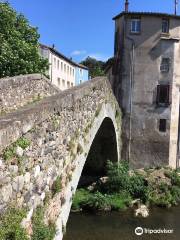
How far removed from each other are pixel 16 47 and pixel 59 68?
26577 mm

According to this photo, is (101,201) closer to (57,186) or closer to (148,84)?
(148,84)

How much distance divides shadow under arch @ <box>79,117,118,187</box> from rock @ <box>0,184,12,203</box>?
21.0 m

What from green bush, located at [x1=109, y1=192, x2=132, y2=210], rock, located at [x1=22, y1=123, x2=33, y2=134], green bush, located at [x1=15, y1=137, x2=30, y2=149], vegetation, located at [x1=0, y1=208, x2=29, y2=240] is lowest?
green bush, located at [x1=109, y1=192, x2=132, y2=210]

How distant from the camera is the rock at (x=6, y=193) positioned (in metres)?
5.24

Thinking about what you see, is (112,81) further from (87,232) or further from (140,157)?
(87,232)

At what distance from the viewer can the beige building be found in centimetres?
4328

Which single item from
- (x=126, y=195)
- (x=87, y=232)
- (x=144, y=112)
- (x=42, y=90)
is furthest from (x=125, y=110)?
(x=42, y=90)

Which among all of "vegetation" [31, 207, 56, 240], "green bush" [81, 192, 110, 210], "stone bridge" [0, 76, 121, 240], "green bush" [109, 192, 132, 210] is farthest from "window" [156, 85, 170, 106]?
"vegetation" [31, 207, 56, 240]

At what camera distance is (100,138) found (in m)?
26.9

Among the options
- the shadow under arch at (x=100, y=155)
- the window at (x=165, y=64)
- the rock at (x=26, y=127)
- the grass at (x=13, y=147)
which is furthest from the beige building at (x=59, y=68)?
the grass at (x=13, y=147)

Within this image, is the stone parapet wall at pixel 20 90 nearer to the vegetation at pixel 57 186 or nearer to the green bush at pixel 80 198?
the vegetation at pixel 57 186

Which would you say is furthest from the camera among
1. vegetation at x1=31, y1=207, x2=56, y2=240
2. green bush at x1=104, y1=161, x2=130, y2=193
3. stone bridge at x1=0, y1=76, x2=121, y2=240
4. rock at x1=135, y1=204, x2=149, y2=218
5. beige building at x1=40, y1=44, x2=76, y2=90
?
beige building at x1=40, y1=44, x2=76, y2=90

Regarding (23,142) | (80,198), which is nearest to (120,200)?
(80,198)

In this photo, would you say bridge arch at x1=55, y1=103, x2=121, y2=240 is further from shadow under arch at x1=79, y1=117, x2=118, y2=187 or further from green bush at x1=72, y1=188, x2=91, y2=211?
green bush at x1=72, y1=188, x2=91, y2=211
